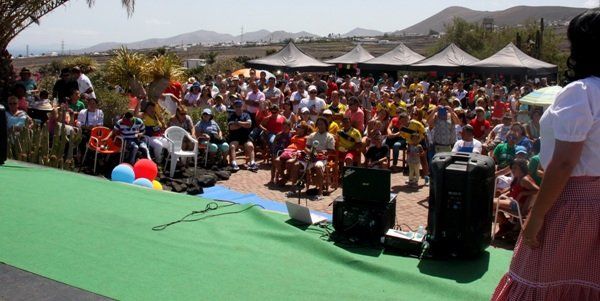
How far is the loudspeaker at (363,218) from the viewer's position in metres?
4.80

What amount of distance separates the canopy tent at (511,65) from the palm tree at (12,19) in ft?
39.9

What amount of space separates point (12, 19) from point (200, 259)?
38.7 feet

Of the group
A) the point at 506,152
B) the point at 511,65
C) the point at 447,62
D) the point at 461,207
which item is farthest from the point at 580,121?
the point at 447,62

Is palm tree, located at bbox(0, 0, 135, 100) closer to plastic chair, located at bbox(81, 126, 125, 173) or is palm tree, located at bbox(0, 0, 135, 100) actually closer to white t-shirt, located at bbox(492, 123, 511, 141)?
plastic chair, located at bbox(81, 126, 125, 173)

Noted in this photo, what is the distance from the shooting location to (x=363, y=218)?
485cm

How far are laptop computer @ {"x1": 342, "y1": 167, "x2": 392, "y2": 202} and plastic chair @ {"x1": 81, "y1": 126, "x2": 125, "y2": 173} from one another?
213 inches

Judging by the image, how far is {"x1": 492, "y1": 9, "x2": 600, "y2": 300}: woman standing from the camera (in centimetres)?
204

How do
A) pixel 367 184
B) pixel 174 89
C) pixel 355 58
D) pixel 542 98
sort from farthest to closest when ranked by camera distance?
pixel 355 58 < pixel 174 89 < pixel 542 98 < pixel 367 184

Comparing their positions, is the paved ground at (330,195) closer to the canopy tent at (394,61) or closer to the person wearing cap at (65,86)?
the person wearing cap at (65,86)

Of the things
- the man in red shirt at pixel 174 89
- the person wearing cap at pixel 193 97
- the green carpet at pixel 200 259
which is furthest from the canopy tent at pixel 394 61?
the green carpet at pixel 200 259

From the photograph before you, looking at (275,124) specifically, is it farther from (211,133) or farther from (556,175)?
(556,175)

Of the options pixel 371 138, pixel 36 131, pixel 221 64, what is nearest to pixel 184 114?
pixel 36 131

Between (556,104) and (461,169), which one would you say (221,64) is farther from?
(556,104)

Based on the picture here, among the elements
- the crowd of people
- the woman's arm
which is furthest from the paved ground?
the woman's arm
